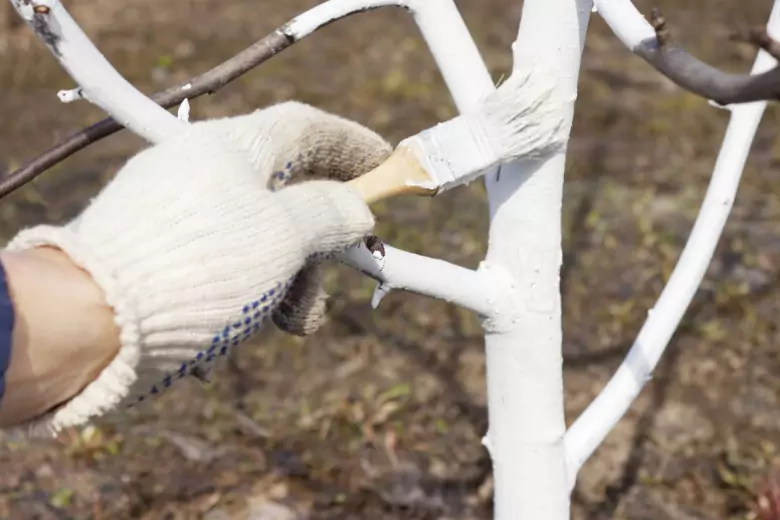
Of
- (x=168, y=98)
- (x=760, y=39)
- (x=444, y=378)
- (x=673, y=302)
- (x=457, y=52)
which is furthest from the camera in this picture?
(x=444, y=378)

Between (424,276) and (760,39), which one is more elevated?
(760,39)

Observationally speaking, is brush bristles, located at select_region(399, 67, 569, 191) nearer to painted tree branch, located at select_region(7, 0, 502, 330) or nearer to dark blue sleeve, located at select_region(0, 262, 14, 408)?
painted tree branch, located at select_region(7, 0, 502, 330)

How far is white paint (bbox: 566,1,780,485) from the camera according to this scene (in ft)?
4.83

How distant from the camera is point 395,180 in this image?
1077mm

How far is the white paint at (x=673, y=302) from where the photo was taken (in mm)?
1472

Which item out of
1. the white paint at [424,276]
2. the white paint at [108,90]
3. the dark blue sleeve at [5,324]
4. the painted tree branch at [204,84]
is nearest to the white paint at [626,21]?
the painted tree branch at [204,84]

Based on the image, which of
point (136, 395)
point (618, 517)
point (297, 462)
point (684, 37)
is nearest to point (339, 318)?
point (297, 462)

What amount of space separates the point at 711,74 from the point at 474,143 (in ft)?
1.18

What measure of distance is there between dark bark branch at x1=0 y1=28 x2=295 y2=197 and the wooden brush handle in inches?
11.6

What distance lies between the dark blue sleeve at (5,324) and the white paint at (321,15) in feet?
2.03

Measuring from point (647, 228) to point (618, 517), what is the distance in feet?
4.90

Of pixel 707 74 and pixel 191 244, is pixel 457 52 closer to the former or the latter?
pixel 707 74

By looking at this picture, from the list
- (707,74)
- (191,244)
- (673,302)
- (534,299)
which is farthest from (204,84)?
(673,302)

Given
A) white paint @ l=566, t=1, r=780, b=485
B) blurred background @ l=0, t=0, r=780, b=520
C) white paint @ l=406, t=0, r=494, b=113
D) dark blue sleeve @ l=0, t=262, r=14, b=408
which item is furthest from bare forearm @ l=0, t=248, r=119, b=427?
blurred background @ l=0, t=0, r=780, b=520
